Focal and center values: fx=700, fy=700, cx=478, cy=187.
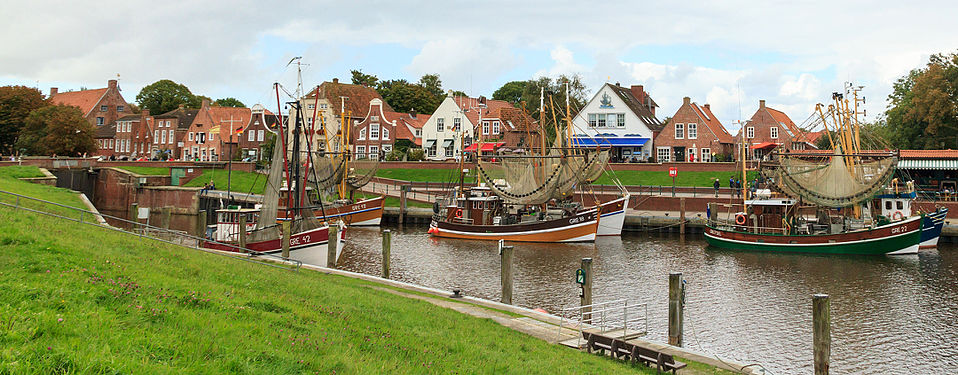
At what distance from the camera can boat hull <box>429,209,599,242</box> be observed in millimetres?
45156

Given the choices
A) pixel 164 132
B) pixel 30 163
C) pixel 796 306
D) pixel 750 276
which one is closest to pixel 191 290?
pixel 796 306

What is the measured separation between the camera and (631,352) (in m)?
13.9

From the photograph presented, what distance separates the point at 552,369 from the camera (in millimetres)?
11938

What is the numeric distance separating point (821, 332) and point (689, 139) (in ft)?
217

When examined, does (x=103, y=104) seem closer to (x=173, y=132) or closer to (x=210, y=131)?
(x=173, y=132)

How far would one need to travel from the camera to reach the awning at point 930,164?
51.9 meters

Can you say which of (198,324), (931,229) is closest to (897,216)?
(931,229)

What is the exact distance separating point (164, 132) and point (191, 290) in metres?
106

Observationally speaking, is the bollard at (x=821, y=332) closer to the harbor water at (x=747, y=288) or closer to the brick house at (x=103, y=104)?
the harbor water at (x=747, y=288)

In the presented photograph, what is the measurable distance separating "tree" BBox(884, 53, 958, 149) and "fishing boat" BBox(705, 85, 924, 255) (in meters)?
22.3

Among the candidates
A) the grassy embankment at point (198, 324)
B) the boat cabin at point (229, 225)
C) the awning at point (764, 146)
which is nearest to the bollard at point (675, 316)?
the grassy embankment at point (198, 324)

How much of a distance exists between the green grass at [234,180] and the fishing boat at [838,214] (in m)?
47.3

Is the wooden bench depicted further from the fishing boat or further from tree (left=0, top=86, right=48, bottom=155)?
tree (left=0, top=86, right=48, bottom=155)

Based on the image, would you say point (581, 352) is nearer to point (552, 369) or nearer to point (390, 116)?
point (552, 369)
